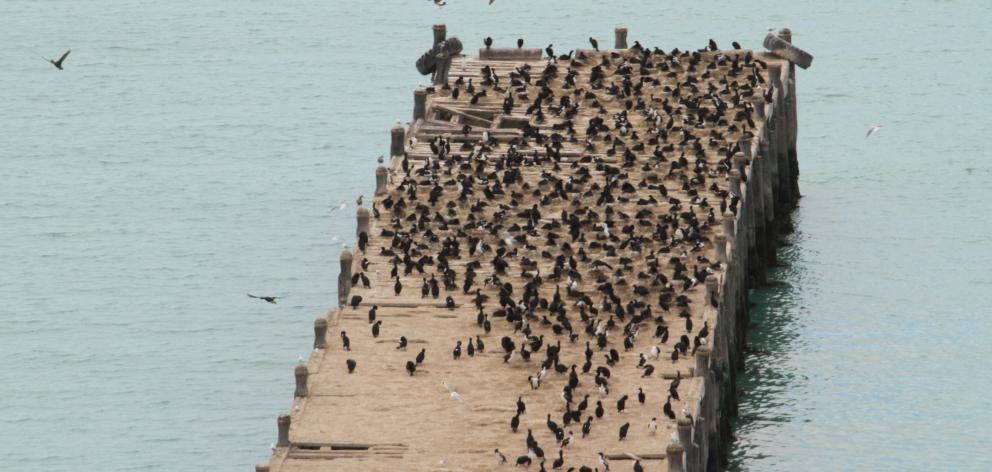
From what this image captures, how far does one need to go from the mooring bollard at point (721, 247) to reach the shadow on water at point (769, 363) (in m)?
4.55

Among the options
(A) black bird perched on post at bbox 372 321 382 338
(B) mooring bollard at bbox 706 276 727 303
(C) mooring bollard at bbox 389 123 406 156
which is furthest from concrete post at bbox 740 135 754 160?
(A) black bird perched on post at bbox 372 321 382 338

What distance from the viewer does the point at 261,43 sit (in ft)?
365

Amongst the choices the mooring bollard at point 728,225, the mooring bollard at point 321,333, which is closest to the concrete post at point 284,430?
the mooring bollard at point 321,333

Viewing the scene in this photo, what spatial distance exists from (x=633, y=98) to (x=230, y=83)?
133ft

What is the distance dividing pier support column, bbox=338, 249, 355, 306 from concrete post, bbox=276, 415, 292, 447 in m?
8.21

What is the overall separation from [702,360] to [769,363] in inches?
601

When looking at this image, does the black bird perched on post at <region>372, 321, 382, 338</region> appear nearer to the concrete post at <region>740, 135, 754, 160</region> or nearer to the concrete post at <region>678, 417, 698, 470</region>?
the concrete post at <region>678, 417, 698, 470</region>

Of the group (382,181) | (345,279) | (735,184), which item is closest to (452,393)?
(345,279)

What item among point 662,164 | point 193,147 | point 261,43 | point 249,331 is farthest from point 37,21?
point 662,164

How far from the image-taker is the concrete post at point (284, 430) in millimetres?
42109

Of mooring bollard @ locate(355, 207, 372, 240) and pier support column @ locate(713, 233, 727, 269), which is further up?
mooring bollard @ locate(355, 207, 372, 240)

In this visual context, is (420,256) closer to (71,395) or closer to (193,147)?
(71,395)

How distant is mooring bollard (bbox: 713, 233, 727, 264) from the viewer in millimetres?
53125

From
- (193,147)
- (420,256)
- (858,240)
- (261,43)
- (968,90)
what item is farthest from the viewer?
(261,43)
